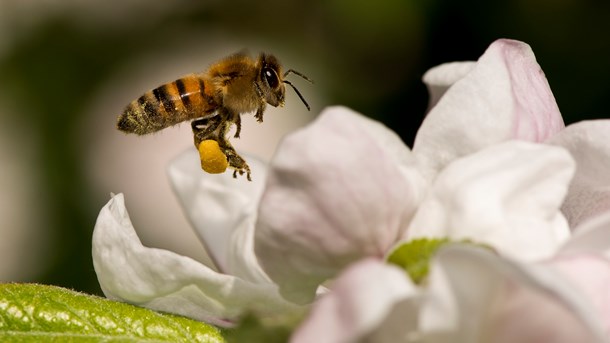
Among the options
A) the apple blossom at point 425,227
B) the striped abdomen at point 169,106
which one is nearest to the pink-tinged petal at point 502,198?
A: the apple blossom at point 425,227

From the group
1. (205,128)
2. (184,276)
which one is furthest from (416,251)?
(205,128)

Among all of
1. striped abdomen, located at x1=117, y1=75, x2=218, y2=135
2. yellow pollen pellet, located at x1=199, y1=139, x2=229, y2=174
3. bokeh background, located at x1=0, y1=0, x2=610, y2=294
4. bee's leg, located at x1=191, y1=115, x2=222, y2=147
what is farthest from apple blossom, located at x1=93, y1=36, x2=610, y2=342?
bokeh background, located at x1=0, y1=0, x2=610, y2=294

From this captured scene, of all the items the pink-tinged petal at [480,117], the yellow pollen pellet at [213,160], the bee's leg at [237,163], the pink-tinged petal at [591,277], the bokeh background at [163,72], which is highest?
the pink-tinged petal at [480,117]

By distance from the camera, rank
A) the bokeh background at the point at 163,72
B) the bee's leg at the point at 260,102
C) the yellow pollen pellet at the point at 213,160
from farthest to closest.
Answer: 1. the bokeh background at the point at 163,72
2. the bee's leg at the point at 260,102
3. the yellow pollen pellet at the point at 213,160

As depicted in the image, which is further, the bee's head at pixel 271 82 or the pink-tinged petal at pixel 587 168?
the bee's head at pixel 271 82

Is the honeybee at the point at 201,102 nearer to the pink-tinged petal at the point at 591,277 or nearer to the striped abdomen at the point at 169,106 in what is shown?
the striped abdomen at the point at 169,106

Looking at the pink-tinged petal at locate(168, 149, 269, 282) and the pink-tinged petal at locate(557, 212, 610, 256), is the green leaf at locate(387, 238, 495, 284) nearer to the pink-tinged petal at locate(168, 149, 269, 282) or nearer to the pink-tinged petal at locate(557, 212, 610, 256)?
the pink-tinged petal at locate(557, 212, 610, 256)

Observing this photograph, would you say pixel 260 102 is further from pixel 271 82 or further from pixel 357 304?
pixel 357 304
